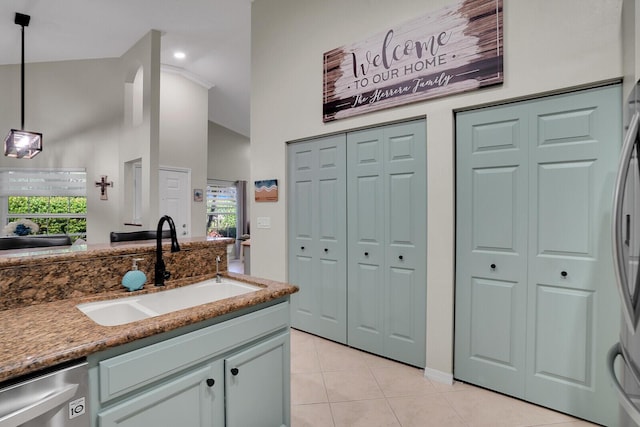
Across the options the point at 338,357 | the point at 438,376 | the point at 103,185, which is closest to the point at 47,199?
the point at 103,185

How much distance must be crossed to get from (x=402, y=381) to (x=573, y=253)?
4.68 feet

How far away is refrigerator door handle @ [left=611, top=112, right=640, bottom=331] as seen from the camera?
3.70ft

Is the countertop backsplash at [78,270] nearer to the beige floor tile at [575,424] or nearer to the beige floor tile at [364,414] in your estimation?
the beige floor tile at [364,414]

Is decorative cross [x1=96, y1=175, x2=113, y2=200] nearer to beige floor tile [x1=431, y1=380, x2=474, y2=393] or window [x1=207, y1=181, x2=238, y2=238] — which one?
window [x1=207, y1=181, x2=238, y2=238]

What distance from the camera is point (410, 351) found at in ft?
A: 8.50

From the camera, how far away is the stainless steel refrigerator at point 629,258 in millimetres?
1133

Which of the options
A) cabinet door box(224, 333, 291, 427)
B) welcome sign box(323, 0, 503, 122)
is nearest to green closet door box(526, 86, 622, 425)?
welcome sign box(323, 0, 503, 122)

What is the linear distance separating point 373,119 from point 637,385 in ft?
7.25

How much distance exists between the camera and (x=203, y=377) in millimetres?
1275

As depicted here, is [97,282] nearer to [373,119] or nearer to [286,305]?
[286,305]

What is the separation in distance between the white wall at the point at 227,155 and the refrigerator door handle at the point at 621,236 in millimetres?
7564

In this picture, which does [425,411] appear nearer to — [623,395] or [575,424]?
[575,424]

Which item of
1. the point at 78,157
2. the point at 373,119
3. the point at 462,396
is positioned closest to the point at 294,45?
the point at 373,119

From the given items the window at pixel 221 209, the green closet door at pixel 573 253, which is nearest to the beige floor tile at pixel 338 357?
the green closet door at pixel 573 253
